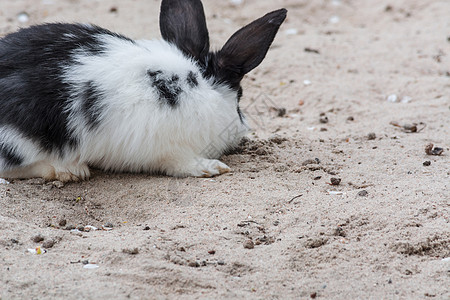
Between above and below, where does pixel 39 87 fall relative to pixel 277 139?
above

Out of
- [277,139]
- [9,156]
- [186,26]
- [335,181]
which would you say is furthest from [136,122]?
[277,139]

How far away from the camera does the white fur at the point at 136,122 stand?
3711 mm

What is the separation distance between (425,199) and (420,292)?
88 centimetres

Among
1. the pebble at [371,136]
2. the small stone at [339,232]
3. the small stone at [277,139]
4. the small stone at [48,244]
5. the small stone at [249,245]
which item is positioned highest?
the small stone at [48,244]

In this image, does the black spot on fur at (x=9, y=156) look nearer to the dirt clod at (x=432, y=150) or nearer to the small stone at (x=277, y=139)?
the small stone at (x=277, y=139)

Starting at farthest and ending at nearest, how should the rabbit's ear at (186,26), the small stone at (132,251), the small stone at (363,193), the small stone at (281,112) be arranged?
1. the small stone at (281,112)
2. the rabbit's ear at (186,26)
3. the small stone at (363,193)
4. the small stone at (132,251)

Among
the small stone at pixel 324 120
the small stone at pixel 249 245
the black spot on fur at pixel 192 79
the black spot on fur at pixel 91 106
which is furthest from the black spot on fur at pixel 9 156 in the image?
the small stone at pixel 324 120

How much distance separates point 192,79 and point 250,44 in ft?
1.51

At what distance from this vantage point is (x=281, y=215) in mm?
3398

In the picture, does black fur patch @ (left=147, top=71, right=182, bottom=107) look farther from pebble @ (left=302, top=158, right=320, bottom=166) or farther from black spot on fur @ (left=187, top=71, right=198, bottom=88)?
pebble @ (left=302, top=158, right=320, bottom=166)

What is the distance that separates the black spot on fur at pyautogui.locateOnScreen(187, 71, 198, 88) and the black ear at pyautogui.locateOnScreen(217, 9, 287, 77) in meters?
0.25

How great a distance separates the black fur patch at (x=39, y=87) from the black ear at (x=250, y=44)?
0.86 meters

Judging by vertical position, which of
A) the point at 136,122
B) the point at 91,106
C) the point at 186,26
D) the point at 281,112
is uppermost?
the point at 186,26

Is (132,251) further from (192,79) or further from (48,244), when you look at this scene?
(192,79)
